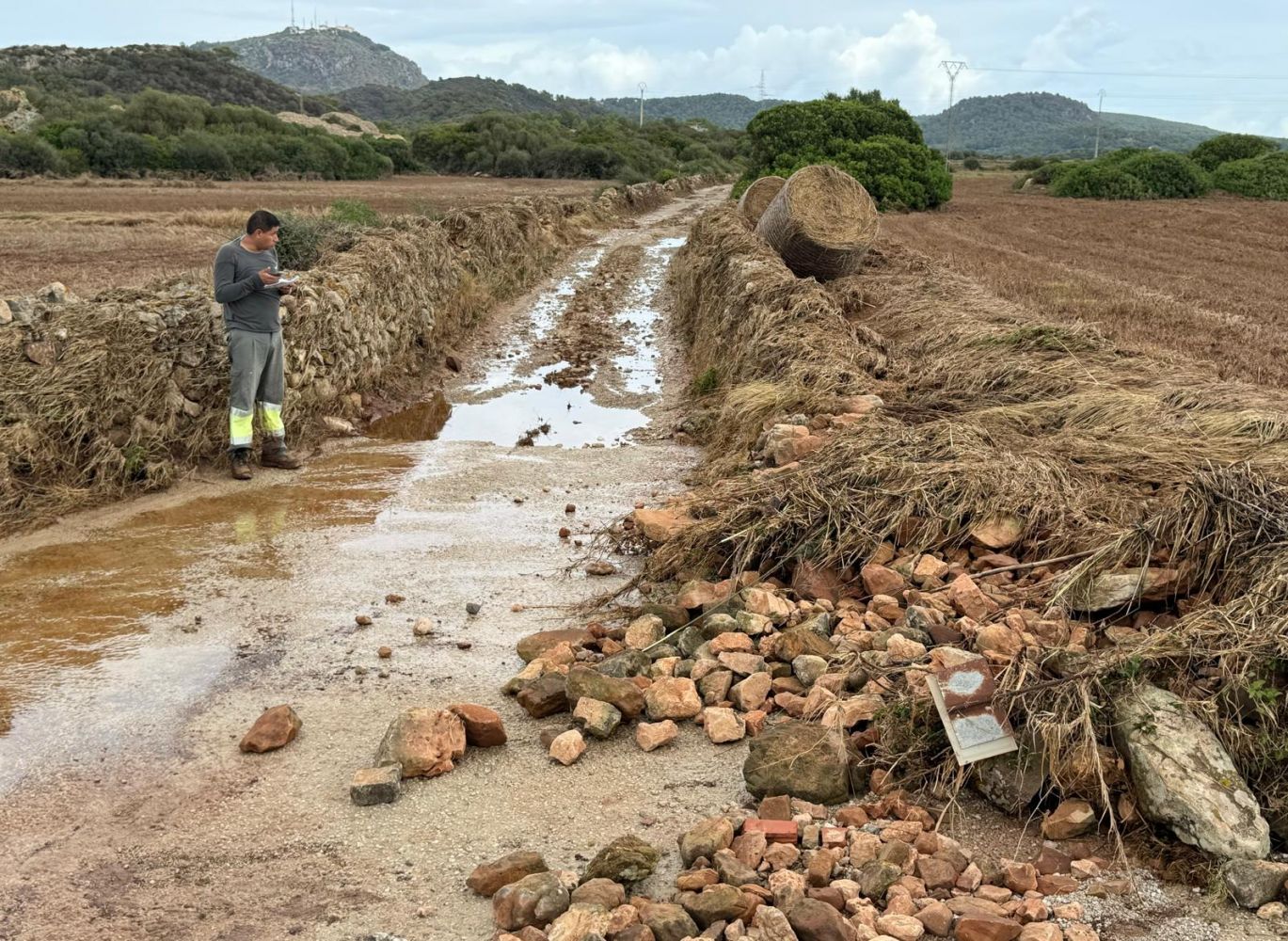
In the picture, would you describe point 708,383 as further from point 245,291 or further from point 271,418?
point 245,291

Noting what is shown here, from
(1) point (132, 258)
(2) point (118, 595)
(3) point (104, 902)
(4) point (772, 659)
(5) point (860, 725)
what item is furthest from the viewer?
(1) point (132, 258)

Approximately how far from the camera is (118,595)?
5.71 meters

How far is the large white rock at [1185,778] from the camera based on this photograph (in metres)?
3.11

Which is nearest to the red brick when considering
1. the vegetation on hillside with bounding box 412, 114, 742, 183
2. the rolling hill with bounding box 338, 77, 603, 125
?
the vegetation on hillside with bounding box 412, 114, 742, 183

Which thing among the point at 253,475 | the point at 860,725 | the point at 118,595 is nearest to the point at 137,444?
the point at 253,475

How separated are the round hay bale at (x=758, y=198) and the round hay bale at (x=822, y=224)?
4.58 meters

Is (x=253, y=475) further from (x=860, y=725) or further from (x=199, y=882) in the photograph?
(x=860, y=725)

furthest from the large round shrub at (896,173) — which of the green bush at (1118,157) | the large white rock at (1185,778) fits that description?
the large white rock at (1185,778)

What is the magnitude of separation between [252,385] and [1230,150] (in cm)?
4860

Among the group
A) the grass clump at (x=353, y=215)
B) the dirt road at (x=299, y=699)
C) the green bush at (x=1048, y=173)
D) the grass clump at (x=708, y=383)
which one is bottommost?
the dirt road at (x=299, y=699)

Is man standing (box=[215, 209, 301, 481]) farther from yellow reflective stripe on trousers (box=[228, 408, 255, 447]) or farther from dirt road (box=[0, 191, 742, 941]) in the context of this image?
dirt road (box=[0, 191, 742, 941])

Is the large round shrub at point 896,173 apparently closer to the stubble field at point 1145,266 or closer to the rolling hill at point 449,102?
the stubble field at point 1145,266

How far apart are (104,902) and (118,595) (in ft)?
9.33

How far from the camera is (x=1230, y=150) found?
145ft
